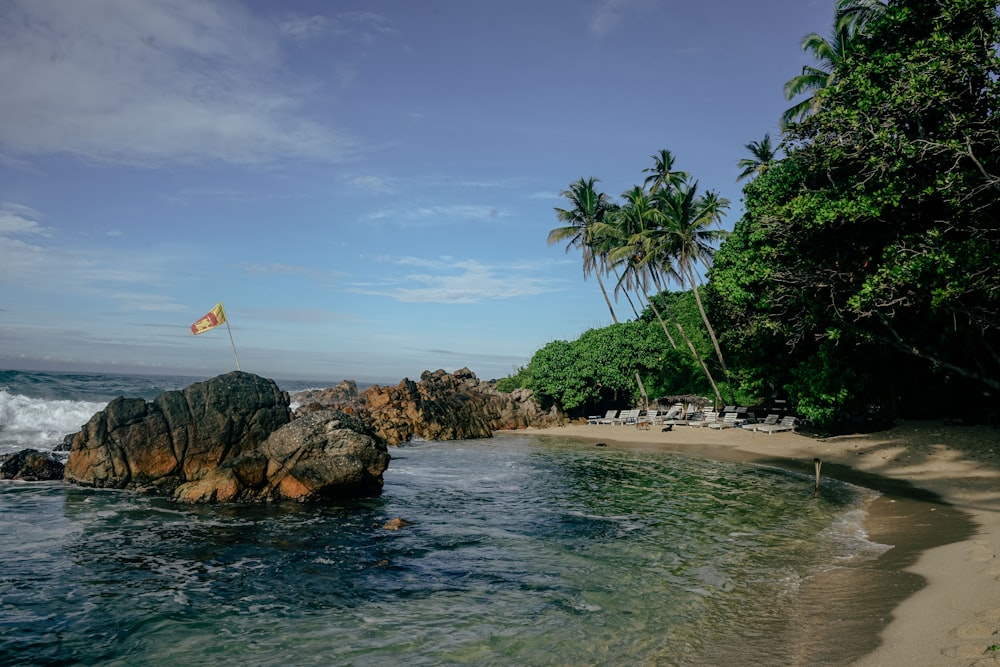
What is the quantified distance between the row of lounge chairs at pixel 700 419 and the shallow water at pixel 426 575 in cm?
1383

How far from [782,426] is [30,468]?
32.3 metres

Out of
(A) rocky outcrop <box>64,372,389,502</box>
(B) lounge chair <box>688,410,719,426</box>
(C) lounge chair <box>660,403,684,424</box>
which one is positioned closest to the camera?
(A) rocky outcrop <box>64,372,389,502</box>

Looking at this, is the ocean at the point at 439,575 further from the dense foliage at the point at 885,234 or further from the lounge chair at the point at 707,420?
the lounge chair at the point at 707,420

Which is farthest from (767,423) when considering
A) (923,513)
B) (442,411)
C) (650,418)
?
(442,411)

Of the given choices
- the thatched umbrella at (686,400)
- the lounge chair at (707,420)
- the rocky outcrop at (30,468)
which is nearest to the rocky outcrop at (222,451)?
the rocky outcrop at (30,468)

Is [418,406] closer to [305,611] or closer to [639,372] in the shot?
[639,372]

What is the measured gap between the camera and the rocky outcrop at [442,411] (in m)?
35.2

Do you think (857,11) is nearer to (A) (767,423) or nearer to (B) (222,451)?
(A) (767,423)

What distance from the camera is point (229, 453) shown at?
59.8ft

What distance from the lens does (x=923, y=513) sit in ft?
44.6

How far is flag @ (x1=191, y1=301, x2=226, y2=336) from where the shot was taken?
2277 cm

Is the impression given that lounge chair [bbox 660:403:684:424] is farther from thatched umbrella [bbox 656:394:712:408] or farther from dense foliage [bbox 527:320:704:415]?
dense foliage [bbox 527:320:704:415]

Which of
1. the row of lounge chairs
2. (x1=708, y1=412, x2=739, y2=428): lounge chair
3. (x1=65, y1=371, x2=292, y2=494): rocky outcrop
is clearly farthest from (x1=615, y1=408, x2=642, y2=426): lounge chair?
(x1=65, y1=371, x2=292, y2=494): rocky outcrop

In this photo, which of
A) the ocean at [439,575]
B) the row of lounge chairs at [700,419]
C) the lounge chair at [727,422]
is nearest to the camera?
the ocean at [439,575]
